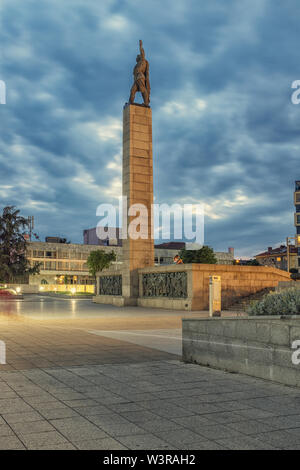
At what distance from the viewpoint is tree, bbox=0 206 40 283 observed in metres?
75.0

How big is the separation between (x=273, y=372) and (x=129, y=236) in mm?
26139

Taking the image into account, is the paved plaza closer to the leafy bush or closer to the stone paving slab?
the stone paving slab

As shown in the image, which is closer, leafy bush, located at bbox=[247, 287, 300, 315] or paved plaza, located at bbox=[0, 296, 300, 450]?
paved plaza, located at bbox=[0, 296, 300, 450]

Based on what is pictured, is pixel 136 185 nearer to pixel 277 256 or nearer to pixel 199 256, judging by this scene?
pixel 199 256

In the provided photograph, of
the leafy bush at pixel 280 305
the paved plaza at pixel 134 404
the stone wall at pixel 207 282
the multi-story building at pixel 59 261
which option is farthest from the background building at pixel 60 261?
the leafy bush at pixel 280 305

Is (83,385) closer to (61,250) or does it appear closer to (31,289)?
(31,289)

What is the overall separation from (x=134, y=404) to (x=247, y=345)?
2.86 m

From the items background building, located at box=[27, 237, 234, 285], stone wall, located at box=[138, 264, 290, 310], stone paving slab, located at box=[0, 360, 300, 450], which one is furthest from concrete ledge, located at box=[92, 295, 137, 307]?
background building, located at box=[27, 237, 234, 285]

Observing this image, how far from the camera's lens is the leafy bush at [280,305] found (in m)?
8.25

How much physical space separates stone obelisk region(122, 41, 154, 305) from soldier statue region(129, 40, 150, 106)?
1.11 m

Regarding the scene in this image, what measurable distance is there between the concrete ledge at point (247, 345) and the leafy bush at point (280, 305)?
42 centimetres


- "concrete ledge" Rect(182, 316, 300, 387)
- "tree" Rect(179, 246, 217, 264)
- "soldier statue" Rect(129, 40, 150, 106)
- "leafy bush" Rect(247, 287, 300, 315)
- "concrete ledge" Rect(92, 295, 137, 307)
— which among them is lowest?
"concrete ledge" Rect(92, 295, 137, 307)

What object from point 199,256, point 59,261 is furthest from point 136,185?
point 59,261

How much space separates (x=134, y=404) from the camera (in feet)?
21.4
